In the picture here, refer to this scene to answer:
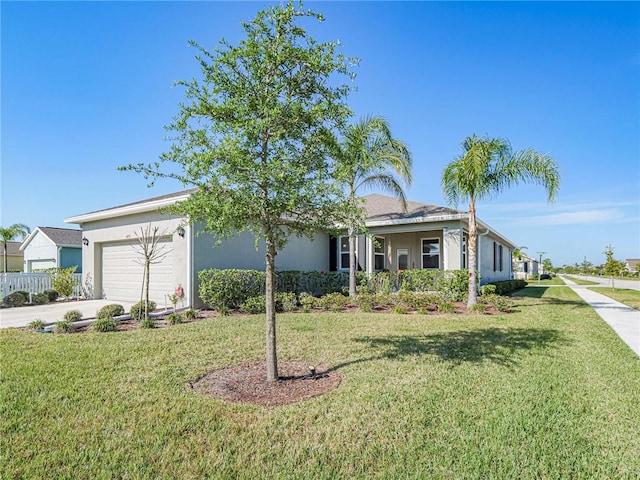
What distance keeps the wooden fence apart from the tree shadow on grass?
13.4 m

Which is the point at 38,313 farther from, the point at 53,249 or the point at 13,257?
the point at 13,257

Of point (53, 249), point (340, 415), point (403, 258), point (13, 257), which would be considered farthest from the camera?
point (13, 257)

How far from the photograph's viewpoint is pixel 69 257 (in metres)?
23.0

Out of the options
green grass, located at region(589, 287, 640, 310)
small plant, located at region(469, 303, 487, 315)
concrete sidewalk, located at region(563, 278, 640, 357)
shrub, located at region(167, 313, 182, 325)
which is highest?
shrub, located at region(167, 313, 182, 325)

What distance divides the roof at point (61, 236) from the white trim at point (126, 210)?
874cm

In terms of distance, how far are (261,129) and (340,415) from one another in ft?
10.9

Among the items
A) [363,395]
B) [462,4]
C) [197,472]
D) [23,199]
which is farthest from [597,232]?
[23,199]

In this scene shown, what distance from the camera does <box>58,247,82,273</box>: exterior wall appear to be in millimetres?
22594

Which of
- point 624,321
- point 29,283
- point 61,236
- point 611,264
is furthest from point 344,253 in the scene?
point 611,264

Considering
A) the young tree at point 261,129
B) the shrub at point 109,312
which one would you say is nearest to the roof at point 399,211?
the shrub at point 109,312

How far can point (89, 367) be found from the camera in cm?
527

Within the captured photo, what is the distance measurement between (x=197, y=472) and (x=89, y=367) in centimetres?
362

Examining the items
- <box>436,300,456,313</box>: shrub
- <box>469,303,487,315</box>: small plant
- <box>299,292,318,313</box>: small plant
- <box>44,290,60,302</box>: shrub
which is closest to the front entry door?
<box>436,300,456,313</box>: shrub

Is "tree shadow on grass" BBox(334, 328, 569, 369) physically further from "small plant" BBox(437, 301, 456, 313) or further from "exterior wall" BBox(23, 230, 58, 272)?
"exterior wall" BBox(23, 230, 58, 272)
